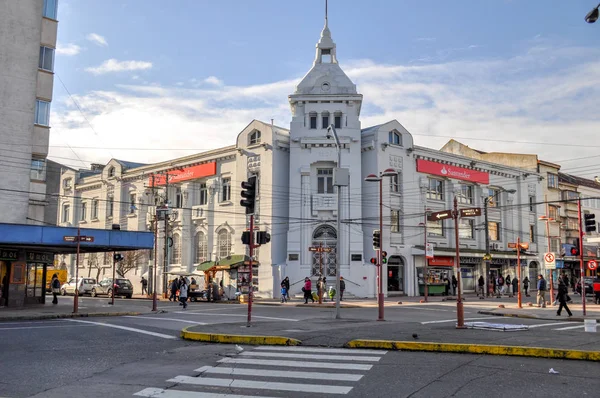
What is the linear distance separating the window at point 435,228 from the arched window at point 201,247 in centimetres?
1872

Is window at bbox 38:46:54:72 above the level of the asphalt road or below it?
above

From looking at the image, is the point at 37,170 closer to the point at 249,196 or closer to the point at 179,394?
the point at 249,196

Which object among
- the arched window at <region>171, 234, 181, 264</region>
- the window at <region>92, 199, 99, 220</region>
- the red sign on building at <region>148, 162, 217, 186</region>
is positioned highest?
the red sign on building at <region>148, 162, 217, 186</region>

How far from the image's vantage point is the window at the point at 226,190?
47375mm

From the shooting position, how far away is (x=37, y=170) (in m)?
32.4

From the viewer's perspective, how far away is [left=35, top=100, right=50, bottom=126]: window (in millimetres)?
32375

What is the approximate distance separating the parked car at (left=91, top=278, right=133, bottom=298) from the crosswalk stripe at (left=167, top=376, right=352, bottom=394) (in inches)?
1449

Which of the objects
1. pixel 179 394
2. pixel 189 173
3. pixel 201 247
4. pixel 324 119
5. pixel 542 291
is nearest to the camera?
pixel 179 394

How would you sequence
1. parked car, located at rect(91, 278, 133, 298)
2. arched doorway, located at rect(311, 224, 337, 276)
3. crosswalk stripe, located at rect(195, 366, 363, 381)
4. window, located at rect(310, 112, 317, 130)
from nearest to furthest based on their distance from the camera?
crosswalk stripe, located at rect(195, 366, 363, 381) → arched doorway, located at rect(311, 224, 337, 276) → window, located at rect(310, 112, 317, 130) → parked car, located at rect(91, 278, 133, 298)

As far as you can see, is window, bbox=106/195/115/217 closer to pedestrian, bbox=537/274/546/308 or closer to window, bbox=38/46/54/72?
window, bbox=38/46/54/72

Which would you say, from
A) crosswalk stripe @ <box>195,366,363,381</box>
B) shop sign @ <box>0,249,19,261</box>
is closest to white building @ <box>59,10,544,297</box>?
shop sign @ <box>0,249,19,261</box>

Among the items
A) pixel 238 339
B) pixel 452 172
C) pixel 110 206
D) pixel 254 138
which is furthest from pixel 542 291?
pixel 110 206

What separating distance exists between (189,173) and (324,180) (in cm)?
1400

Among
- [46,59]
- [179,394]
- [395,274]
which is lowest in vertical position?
[179,394]
